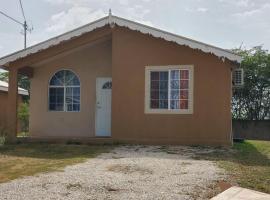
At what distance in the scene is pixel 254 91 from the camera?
2125 cm

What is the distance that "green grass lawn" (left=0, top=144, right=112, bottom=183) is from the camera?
8.41 meters

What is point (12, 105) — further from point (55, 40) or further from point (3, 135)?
point (55, 40)

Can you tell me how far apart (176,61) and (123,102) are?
2.21 m

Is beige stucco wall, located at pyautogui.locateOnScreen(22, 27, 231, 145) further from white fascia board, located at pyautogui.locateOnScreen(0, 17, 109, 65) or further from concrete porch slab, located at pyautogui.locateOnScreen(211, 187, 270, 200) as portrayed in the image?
concrete porch slab, located at pyautogui.locateOnScreen(211, 187, 270, 200)

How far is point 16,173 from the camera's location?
8109 mm

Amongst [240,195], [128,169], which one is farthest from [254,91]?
[240,195]

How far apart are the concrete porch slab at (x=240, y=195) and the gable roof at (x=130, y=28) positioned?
6.84 metres

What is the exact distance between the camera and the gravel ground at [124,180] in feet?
20.9

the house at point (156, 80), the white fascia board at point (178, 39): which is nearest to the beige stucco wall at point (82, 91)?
the house at point (156, 80)

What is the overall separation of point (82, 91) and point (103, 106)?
996mm

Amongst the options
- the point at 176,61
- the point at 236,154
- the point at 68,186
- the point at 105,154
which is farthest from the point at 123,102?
the point at 68,186

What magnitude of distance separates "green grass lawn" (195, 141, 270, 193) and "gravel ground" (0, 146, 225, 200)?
1.10ft

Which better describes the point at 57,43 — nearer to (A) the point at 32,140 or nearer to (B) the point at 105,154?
(A) the point at 32,140

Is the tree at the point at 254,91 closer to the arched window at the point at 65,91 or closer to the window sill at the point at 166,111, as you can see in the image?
the window sill at the point at 166,111
